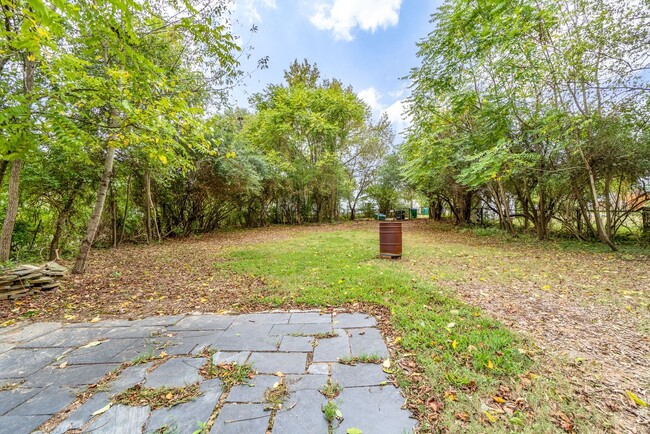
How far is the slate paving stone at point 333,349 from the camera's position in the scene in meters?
2.20

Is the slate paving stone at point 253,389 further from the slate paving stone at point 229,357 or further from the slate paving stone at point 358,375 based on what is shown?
the slate paving stone at point 358,375

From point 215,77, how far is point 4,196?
6958 millimetres

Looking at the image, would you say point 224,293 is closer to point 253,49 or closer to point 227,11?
point 253,49

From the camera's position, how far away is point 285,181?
15.1 metres

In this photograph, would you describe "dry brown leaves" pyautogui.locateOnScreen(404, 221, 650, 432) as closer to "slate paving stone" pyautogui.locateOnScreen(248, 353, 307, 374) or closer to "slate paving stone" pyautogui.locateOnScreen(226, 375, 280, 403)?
"slate paving stone" pyautogui.locateOnScreen(248, 353, 307, 374)

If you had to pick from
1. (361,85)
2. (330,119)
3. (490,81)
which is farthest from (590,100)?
(361,85)

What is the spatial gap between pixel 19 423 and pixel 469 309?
12.7ft

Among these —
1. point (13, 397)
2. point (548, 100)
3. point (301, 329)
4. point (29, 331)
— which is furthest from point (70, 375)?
point (548, 100)

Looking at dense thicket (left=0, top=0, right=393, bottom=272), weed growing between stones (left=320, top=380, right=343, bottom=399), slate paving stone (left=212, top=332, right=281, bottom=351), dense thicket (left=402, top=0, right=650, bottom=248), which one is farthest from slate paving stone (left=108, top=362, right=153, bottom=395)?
dense thicket (left=402, top=0, right=650, bottom=248)

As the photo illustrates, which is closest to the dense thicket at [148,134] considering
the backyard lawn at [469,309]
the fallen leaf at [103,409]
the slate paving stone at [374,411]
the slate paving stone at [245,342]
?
the backyard lawn at [469,309]

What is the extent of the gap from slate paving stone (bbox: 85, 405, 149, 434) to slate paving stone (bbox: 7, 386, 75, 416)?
0.36 meters

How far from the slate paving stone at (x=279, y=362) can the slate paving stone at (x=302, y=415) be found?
28 centimetres

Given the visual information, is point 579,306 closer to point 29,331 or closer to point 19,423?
point 19,423

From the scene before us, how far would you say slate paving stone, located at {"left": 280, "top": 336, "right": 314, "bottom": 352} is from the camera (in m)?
2.35
